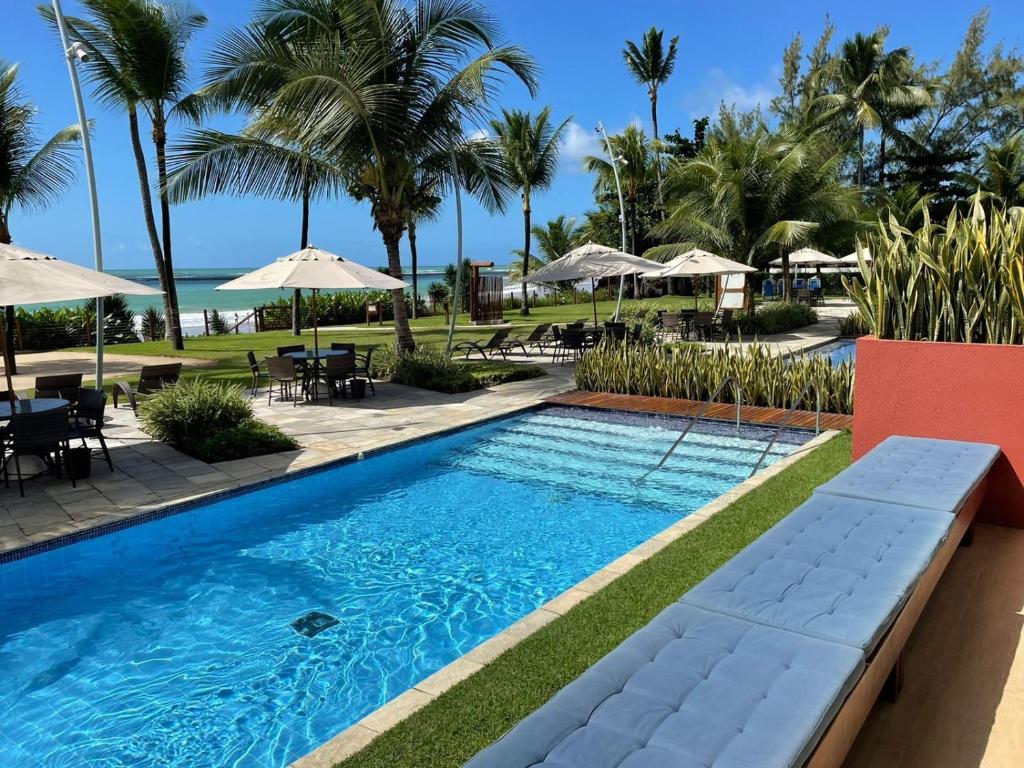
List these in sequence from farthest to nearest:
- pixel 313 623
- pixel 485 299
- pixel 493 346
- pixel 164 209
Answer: pixel 485 299
pixel 164 209
pixel 493 346
pixel 313 623

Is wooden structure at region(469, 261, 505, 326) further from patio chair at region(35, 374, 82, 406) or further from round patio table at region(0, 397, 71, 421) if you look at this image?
round patio table at region(0, 397, 71, 421)

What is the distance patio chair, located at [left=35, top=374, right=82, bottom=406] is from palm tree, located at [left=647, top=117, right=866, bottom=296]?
1728 cm

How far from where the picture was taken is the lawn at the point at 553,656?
9.21 feet

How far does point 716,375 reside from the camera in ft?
32.3

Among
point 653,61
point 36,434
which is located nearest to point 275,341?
point 36,434

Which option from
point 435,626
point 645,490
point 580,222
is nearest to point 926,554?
point 435,626

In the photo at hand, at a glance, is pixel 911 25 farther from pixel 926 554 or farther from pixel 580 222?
pixel 926 554

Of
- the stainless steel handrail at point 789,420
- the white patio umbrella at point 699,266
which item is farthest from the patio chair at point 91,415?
the white patio umbrella at point 699,266

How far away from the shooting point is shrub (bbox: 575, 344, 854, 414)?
29.4ft

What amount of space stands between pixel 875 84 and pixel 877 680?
4113 centimetres

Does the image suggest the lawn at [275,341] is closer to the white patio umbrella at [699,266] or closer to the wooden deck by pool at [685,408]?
the wooden deck by pool at [685,408]

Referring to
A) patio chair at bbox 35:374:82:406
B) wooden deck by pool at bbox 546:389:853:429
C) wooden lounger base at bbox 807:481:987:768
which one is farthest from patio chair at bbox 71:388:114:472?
wooden lounger base at bbox 807:481:987:768

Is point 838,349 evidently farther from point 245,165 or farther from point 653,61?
point 653,61

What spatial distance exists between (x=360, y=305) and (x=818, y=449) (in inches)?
999
